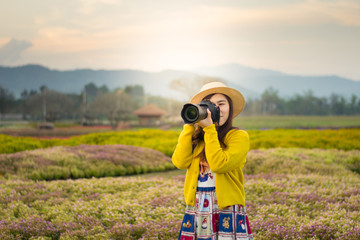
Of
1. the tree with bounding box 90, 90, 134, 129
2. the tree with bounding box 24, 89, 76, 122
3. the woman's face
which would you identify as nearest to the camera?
the woman's face

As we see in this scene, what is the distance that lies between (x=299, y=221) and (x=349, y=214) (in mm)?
950

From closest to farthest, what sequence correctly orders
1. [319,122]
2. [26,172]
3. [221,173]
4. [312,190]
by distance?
[221,173] < [312,190] < [26,172] < [319,122]

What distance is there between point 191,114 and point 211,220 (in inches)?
35.1

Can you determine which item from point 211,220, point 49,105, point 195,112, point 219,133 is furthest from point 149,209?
point 49,105

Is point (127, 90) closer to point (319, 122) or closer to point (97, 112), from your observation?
point (97, 112)

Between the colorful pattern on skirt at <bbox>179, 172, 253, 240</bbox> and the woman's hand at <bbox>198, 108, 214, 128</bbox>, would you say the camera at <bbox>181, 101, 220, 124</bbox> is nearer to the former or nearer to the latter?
the woman's hand at <bbox>198, 108, 214, 128</bbox>

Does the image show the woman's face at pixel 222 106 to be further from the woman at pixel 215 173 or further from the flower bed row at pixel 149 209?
the flower bed row at pixel 149 209

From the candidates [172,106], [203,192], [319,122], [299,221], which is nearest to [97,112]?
[172,106]

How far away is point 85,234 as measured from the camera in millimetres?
4445

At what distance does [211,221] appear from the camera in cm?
260

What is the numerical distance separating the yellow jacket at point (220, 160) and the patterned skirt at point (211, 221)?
80 mm

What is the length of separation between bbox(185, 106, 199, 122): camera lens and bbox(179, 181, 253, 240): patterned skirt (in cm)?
64

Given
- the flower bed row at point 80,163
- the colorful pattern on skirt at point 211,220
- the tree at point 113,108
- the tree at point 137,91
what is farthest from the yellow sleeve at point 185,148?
the tree at point 137,91

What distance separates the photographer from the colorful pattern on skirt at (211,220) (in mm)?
2594
